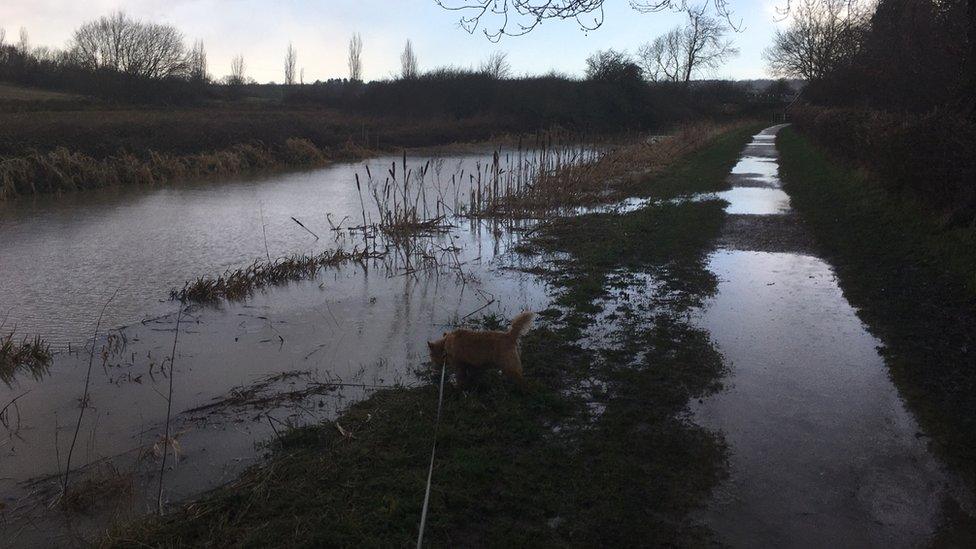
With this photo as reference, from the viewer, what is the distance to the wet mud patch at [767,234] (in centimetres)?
1044

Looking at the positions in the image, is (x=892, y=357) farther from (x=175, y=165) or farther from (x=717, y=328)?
(x=175, y=165)

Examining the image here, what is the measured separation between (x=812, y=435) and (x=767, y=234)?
25.5 ft

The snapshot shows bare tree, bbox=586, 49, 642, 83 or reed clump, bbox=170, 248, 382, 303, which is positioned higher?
bare tree, bbox=586, 49, 642, 83

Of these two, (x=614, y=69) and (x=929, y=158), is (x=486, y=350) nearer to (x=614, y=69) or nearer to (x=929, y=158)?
(x=929, y=158)

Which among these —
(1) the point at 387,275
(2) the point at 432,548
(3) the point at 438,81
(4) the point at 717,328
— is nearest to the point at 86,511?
(2) the point at 432,548

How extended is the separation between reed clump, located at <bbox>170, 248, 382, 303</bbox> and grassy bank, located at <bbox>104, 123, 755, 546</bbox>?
422 cm

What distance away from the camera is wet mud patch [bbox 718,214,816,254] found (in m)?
10.4

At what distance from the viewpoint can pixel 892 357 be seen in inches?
218

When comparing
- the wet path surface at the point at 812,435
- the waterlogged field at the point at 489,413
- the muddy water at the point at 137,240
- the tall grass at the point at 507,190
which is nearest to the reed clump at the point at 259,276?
the waterlogged field at the point at 489,413

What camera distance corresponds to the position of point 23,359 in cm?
631

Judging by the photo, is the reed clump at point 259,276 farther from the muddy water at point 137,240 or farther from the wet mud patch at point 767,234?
the wet mud patch at point 767,234

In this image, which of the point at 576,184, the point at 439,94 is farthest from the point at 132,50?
the point at 576,184

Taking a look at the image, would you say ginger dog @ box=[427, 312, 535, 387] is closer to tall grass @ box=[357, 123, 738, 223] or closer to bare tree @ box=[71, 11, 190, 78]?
tall grass @ box=[357, 123, 738, 223]

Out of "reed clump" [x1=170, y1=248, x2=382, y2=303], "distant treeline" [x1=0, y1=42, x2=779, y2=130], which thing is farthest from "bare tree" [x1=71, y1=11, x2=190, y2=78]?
"reed clump" [x1=170, y1=248, x2=382, y2=303]
